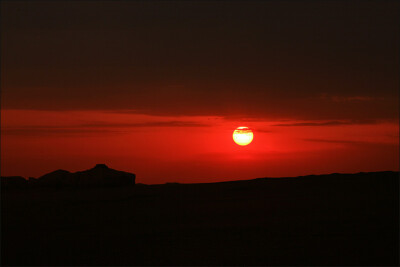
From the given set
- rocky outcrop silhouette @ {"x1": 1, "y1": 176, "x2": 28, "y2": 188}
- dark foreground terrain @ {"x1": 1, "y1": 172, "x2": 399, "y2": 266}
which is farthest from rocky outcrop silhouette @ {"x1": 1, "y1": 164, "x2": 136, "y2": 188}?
dark foreground terrain @ {"x1": 1, "y1": 172, "x2": 399, "y2": 266}

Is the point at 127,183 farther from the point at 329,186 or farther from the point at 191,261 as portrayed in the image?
the point at 191,261

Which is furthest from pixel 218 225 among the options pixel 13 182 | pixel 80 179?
pixel 13 182

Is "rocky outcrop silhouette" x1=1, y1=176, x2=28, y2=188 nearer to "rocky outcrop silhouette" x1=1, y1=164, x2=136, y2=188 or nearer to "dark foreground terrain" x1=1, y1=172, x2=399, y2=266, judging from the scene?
"rocky outcrop silhouette" x1=1, y1=164, x2=136, y2=188

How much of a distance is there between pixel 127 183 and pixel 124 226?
29.1ft

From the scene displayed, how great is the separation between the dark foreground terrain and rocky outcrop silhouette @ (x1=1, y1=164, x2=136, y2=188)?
8.62ft

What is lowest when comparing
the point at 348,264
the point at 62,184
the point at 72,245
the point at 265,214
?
the point at 348,264

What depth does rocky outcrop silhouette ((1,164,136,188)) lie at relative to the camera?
20.7 m

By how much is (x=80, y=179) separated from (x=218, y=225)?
10.4 m

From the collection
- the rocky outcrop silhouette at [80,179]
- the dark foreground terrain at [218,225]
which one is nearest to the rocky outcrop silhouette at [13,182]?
the rocky outcrop silhouette at [80,179]

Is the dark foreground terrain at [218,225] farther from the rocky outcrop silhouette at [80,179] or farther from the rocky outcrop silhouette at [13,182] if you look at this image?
the rocky outcrop silhouette at [13,182]

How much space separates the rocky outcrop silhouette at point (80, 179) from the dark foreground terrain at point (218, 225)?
2.63 m

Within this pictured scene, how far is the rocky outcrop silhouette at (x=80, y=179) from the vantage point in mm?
20672

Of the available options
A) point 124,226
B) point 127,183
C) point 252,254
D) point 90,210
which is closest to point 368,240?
point 252,254

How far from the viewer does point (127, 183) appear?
2130 cm
